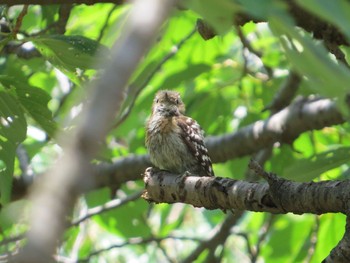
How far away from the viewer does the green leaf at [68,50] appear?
11.9 feet

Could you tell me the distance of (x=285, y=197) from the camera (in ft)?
9.41

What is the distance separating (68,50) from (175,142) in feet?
8.49

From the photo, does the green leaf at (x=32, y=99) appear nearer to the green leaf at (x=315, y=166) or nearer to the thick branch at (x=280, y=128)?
the green leaf at (x=315, y=166)

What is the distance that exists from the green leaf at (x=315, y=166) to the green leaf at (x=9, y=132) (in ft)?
4.54

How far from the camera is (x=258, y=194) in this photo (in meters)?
3.01

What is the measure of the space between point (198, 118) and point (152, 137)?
612 millimetres

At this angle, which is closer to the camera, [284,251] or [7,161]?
[7,161]

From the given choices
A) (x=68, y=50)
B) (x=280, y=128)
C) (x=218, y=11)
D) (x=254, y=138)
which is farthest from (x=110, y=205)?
(x=218, y=11)

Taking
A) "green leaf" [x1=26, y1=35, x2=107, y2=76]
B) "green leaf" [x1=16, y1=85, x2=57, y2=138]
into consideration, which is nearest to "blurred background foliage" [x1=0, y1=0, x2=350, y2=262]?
"green leaf" [x1=16, y1=85, x2=57, y2=138]

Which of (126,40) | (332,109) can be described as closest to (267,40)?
(332,109)

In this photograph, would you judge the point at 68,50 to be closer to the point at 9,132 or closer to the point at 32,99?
the point at 32,99

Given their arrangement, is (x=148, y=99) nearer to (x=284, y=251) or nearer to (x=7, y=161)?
(x=284, y=251)

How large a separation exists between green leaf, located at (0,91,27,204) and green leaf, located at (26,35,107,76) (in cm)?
31

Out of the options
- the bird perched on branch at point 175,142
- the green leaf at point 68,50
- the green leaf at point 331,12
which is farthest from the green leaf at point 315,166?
the green leaf at point 331,12
